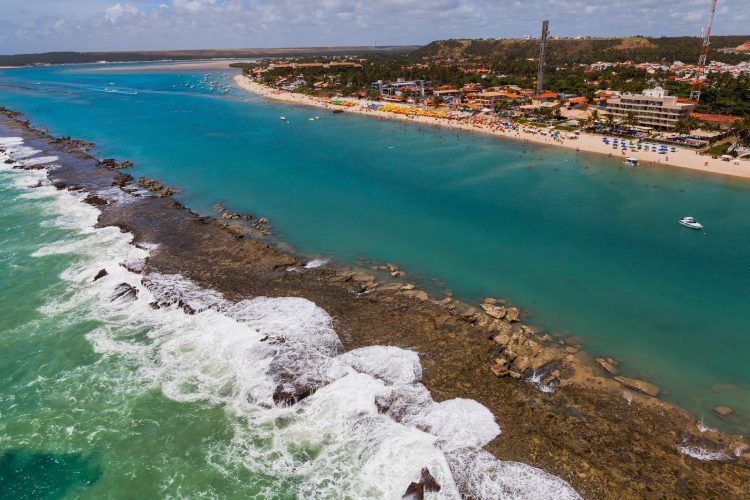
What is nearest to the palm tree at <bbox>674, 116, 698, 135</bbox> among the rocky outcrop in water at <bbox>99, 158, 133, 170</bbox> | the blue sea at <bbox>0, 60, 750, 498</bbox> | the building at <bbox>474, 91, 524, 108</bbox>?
the blue sea at <bbox>0, 60, 750, 498</bbox>

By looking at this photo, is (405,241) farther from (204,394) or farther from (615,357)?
(204,394)

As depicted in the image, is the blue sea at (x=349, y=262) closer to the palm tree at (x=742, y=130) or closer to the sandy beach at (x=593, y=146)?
the sandy beach at (x=593, y=146)

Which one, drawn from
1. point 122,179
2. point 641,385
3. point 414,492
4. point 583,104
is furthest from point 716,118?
point 122,179

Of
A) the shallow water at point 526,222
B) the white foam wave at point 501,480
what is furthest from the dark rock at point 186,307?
the white foam wave at point 501,480

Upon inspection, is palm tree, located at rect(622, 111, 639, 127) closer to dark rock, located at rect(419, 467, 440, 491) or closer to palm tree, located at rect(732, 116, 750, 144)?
palm tree, located at rect(732, 116, 750, 144)

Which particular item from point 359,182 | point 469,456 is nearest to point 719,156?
point 359,182

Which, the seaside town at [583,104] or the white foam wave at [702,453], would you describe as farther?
the seaside town at [583,104]
